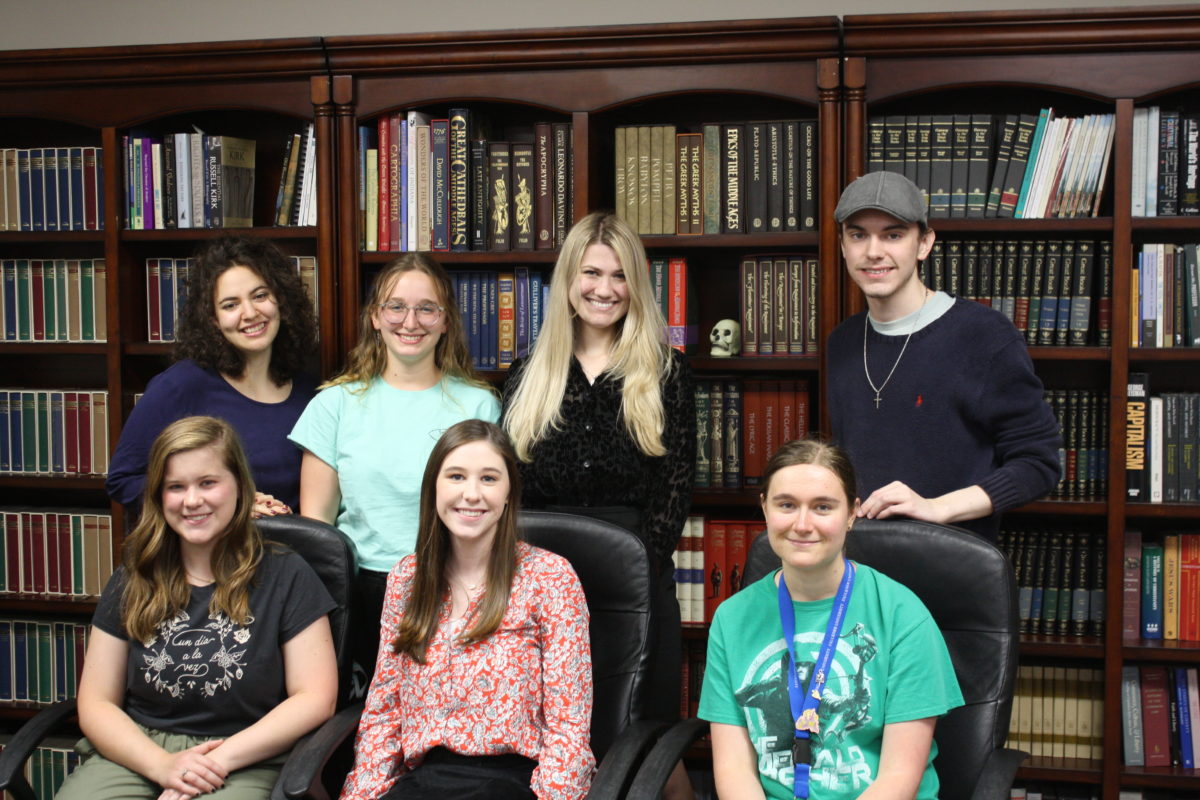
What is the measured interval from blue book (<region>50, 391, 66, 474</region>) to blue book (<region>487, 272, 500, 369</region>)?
1312 millimetres

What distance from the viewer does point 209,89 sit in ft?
10.5

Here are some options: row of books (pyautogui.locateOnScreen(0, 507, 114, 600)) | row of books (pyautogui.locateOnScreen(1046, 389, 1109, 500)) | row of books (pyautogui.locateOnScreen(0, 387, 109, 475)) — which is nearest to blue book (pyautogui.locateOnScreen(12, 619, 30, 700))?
row of books (pyautogui.locateOnScreen(0, 507, 114, 600))

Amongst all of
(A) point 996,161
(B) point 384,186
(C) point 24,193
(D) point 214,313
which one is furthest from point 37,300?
(A) point 996,161

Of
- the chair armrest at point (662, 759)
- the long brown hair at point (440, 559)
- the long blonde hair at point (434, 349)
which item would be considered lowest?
the chair armrest at point (662, 759)

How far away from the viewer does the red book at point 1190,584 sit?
116 inches

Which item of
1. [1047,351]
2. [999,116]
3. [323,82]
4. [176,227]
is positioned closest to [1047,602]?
[1047,351]

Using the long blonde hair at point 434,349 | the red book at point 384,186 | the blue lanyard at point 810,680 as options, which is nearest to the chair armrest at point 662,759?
the blue lanyard at point 810,680

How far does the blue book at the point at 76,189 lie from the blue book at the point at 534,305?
136 centimetres

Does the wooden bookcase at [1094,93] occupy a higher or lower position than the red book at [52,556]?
higher

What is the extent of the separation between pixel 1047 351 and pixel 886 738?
1.41 m

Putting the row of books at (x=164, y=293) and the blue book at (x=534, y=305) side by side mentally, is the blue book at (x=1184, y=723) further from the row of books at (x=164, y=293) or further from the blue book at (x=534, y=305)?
the row of books at (x=164, y=293)

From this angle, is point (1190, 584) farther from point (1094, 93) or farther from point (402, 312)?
point (402, 312)

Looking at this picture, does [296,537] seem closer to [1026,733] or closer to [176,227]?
[176,227]

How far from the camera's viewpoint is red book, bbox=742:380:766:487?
10.2ft
